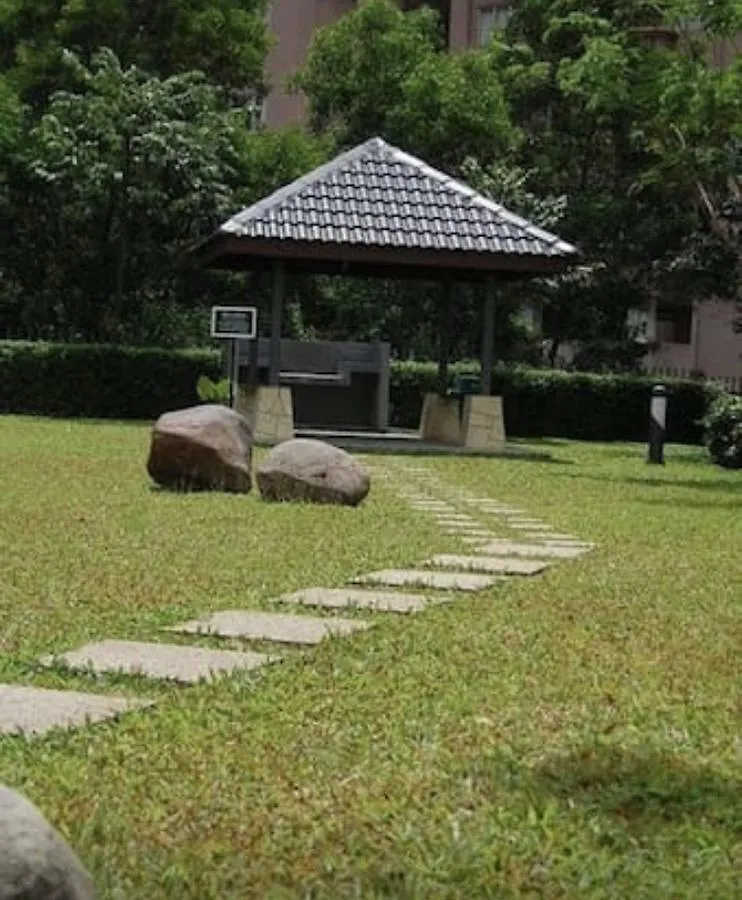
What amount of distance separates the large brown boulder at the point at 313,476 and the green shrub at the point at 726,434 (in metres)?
9.38

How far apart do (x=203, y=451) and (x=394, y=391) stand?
14391 mm

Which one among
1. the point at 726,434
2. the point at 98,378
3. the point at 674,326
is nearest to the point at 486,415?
the point at 726,434

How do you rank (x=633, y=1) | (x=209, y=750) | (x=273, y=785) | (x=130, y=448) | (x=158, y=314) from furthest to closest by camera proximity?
(x=158, y=314)
(x=633, y=1)
(x=130, y=448)
(x=209, y=750)
(x=273, y=785)

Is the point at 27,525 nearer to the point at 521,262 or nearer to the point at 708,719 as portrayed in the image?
the point at 708,719

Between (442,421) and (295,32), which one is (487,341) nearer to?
(442,421)

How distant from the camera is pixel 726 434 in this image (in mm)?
20031

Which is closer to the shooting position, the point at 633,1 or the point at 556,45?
the point at 633,1

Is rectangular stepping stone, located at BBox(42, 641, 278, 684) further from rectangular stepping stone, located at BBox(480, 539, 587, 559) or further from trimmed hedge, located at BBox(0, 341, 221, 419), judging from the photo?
trimmed hedge, located at BBox(0, 341, 221, 419)

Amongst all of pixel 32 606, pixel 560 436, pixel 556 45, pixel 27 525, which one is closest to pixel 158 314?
pixel 560 436

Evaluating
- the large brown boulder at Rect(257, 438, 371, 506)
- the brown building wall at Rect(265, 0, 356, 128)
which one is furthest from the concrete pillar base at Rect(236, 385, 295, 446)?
the brown building wall at Rect(265, 0, 356, 128)

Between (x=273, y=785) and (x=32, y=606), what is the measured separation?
2.70 m

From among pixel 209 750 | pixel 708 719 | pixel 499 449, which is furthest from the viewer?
pixel 499 449

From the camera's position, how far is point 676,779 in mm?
4102

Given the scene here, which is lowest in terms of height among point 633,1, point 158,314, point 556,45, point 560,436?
point 560,436
